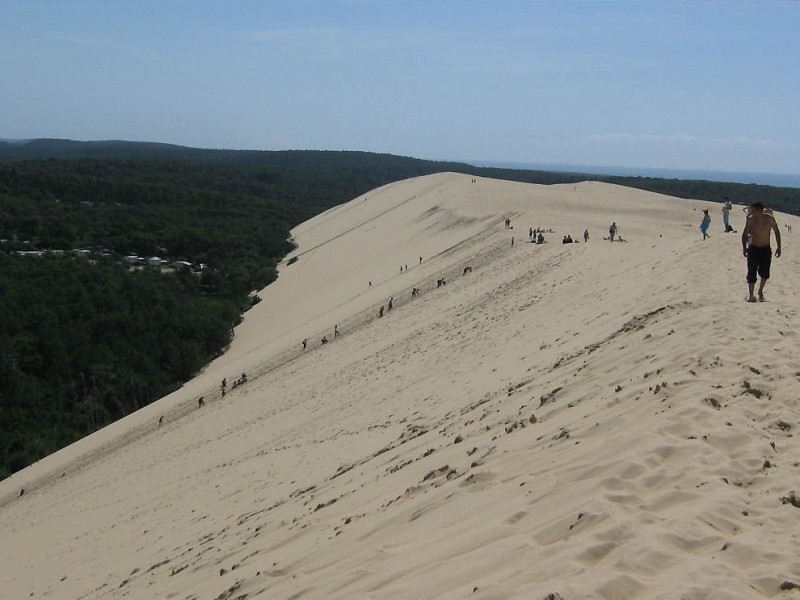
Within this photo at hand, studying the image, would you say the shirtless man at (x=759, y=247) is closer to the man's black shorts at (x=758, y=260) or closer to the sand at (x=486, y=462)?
the man's black shorts at (x=758, y=260)

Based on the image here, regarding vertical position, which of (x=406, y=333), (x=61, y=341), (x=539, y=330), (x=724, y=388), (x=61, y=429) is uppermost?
(x=724, y=388)

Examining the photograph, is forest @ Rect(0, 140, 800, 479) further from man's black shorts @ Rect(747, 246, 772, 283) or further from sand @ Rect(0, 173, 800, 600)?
man's black shorts @ Rect(747, 246, 772, 283)

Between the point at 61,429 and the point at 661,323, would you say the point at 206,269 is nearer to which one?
the point at 61,429

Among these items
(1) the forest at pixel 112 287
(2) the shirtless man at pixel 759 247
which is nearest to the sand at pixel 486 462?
(2) the shirtless man at pixel 759 247

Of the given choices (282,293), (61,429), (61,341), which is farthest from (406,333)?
(282,293)

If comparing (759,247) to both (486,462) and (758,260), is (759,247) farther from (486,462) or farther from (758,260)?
(486,462)

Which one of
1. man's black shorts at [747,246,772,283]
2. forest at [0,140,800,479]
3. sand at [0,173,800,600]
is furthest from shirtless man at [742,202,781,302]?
forest at [0,140,800,479]
